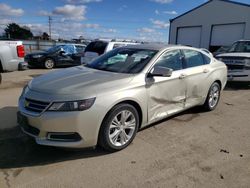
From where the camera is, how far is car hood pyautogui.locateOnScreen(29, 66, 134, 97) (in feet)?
11.6

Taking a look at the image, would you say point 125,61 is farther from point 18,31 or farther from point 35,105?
point 18,31

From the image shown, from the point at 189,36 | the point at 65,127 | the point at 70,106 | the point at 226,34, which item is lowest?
the point at 65,127

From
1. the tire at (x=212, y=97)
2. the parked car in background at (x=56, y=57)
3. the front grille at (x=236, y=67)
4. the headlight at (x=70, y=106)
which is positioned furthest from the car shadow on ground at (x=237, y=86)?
the parked car in background at (x=56, y=57)

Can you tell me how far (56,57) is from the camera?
47.0ft

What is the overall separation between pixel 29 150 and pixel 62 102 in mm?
1049

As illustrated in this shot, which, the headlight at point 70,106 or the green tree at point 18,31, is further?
the green tree at point 18,31

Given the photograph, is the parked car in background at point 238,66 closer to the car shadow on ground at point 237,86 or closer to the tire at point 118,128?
the car shadow on ground at point 237,86

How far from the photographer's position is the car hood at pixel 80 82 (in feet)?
11.6

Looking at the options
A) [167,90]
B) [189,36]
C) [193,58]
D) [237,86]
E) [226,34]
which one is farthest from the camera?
[189,36]

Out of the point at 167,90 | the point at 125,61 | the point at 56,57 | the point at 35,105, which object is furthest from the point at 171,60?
the point at 56,57

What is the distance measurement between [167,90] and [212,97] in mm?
1950

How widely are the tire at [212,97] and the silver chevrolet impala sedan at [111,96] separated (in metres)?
0.51

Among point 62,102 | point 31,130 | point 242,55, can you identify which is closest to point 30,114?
point 31,130

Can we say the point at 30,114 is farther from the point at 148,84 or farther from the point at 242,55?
the point at 242,55
